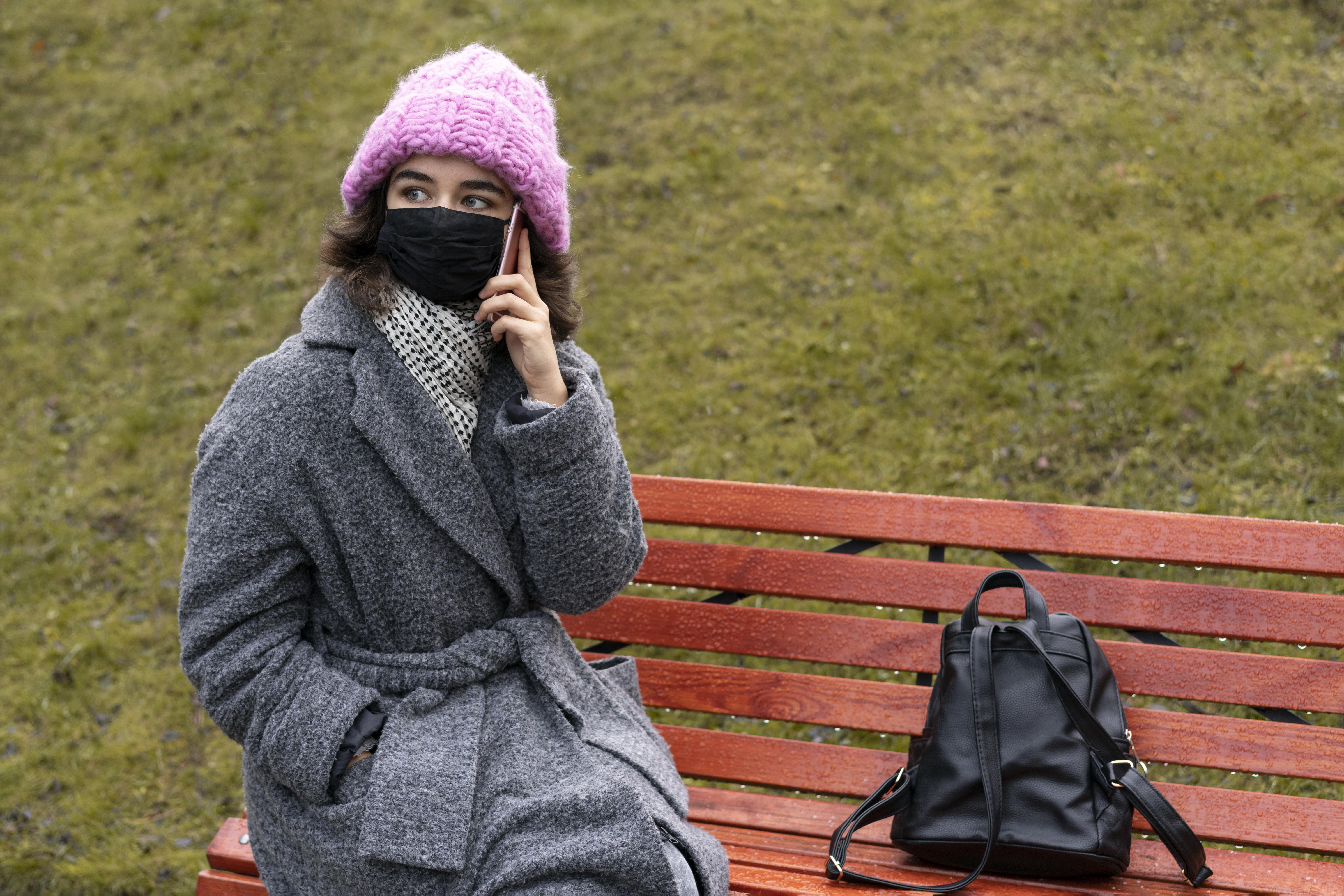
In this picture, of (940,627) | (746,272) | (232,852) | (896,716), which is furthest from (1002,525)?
(746,272)

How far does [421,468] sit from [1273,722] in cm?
216

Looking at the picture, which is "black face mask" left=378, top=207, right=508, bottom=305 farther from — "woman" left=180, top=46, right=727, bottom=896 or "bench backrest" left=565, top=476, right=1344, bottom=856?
"bench backrest" left=565, top=476, right=1344, bottom=856

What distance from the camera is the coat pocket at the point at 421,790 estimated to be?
202 cm

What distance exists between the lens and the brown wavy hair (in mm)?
2266

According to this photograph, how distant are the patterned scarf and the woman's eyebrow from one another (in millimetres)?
250

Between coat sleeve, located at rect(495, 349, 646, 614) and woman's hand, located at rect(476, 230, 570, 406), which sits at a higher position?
woman's hand, located at rect(476, 230, 570, 406)

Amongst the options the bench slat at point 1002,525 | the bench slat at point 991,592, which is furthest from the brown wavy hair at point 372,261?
the bench slat at point 991,592

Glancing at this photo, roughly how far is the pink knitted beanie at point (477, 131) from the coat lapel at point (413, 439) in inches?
12.1

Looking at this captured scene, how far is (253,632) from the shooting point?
2127 mm

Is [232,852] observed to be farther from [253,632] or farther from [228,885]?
[253,632]

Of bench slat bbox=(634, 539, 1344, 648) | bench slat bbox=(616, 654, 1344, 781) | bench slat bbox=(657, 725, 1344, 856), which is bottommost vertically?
bench slat bbox=(657, 725, 1344, 856)

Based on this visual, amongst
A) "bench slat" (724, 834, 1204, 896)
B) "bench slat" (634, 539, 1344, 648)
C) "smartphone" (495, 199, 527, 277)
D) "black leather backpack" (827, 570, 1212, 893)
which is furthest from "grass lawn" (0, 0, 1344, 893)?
"smartphone" (495, 199, 527, 277)

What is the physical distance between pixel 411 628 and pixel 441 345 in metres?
0.62

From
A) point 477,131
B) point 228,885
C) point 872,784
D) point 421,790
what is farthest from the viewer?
point 872,784
